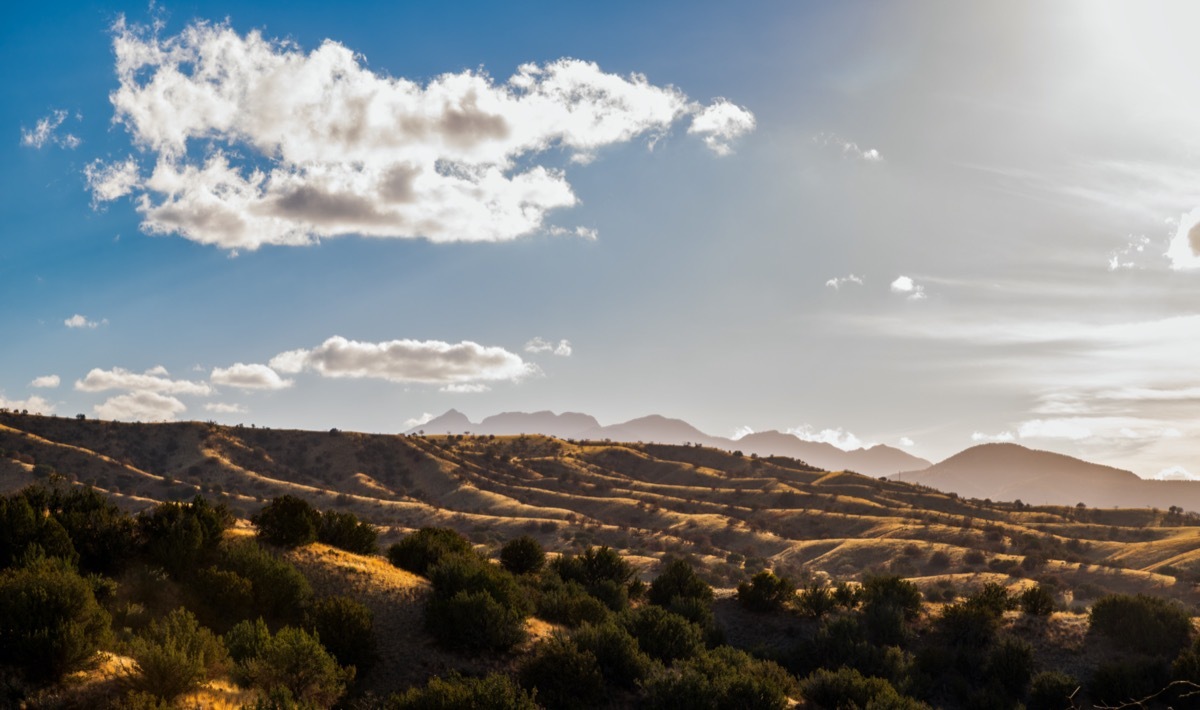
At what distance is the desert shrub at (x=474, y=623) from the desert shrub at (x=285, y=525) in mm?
5341

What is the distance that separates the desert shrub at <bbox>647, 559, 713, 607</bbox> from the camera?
26.2m

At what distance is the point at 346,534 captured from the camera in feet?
74.1

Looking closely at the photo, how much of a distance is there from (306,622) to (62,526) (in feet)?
21.8

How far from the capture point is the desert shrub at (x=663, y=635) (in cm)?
1859

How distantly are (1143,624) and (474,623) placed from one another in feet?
69.8

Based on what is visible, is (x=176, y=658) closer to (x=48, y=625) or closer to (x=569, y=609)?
(x=48, y=625)

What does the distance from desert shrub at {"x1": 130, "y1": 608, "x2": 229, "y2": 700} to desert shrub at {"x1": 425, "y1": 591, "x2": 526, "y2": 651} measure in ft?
16.2

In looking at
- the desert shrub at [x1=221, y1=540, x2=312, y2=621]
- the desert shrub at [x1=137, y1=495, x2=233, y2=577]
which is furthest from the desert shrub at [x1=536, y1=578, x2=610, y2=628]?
the desert shrub at [x1=137, y1=495, x2=233, y2=577]

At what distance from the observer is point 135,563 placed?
17.8 metres

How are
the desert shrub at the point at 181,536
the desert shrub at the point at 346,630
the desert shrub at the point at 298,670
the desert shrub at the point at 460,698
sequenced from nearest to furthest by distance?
the desert shrub at the point at 460,698, the desert shrub at the point at 298,670, the desert shrub at the point at 346,630, the desert shrub at the point at 181,536

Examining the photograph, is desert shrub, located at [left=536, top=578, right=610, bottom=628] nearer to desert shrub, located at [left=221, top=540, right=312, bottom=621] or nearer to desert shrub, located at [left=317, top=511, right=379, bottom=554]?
desert shrub, located at [left=317, top=511, right=379, bottom=554]

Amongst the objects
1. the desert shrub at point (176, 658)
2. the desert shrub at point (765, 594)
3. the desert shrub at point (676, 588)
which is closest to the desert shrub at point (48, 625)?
the desert shrub at point (176, 658)

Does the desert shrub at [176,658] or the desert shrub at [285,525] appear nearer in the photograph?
the desert shrub at [176,658]

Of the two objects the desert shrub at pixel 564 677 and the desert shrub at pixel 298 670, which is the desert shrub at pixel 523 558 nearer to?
the desert shrub at pixel 564 677
